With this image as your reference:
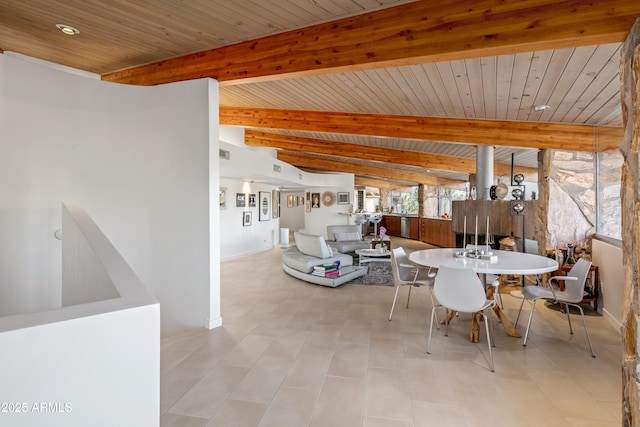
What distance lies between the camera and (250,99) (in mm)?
5074

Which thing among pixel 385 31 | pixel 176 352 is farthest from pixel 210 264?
pixel 385 31

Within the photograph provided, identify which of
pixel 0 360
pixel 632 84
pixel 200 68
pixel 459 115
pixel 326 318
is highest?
pixel 200 68

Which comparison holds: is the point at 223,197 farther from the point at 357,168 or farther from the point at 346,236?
the point at 357,168

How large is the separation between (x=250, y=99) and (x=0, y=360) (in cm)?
471

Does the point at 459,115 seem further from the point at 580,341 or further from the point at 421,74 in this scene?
the point at 580,341

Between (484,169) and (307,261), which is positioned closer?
(307,261)

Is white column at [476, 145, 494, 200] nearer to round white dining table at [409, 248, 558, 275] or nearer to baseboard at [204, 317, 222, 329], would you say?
round white dining table at [409, 248, 558, 275]

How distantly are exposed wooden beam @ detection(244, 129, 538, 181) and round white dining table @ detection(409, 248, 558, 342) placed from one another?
4258 mm

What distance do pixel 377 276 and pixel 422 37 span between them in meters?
4.68

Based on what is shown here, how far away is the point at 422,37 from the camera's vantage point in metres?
2.56

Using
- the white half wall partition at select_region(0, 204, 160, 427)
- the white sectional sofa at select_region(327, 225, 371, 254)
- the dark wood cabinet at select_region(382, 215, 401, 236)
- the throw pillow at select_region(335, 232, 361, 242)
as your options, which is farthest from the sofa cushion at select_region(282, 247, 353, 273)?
the dark wood cabinet at select_region(382, 215, 401, 236)

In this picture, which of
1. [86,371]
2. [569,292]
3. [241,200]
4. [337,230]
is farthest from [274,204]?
[86,371]

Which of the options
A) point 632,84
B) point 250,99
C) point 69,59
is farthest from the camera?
point 250,99

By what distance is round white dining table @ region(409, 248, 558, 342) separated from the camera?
2.89 metres
